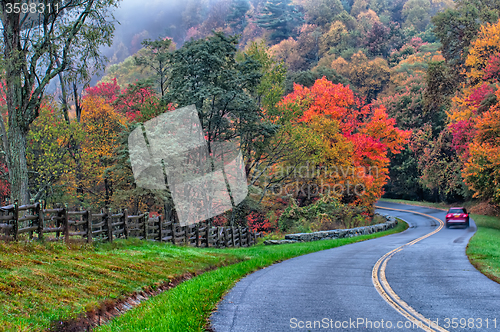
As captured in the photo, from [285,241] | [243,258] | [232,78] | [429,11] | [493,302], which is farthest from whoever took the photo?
[429,11]

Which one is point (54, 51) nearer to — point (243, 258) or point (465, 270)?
point (243, 258)

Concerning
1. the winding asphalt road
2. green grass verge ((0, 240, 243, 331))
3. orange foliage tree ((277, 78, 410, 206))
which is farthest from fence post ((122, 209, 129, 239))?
orange foliage tree ((277, 78, 410, 206))

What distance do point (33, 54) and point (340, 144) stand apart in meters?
25.8

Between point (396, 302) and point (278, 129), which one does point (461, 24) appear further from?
point (396, 302)

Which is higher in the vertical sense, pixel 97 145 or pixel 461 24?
pixel 461 24

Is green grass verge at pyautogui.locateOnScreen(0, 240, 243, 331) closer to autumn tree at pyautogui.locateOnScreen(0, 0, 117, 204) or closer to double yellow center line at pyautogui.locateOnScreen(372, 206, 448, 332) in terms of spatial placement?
double yellow center line at pyautogui.locateOnScreen(372, 206, 448, 332)

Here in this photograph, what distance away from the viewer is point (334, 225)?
33.3 meters

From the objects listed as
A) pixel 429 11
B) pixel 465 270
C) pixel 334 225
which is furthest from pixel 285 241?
pixel 429 11

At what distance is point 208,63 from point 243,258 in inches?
613

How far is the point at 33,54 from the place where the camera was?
1841 centimetres

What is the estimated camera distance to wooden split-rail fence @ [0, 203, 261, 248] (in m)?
11.2

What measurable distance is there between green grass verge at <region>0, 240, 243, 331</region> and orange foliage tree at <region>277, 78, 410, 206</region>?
2351 cm

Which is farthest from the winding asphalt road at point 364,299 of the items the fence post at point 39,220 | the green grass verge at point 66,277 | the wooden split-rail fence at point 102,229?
the wooden split-rail fence at point 102,229

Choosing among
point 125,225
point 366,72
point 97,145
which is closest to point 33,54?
point 125,225
